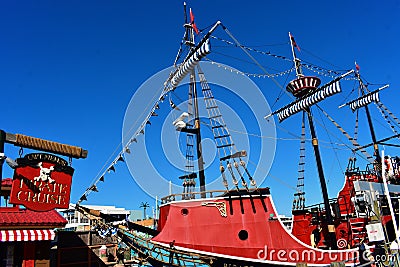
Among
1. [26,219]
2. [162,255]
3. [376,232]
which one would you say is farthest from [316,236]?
[26,219]

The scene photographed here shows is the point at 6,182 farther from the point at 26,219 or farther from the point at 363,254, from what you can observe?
the point at 363,254

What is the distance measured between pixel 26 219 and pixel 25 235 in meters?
0.61

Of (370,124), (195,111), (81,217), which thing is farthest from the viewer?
(370,124)

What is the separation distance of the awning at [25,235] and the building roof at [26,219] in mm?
187

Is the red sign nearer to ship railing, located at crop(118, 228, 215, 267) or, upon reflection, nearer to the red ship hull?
ship railing, located at crop(118, 228, 215, 267)

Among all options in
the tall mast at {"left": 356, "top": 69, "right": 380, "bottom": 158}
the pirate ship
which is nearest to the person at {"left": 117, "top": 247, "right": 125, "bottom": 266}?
the pirate ship

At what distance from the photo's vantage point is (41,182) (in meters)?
8.12

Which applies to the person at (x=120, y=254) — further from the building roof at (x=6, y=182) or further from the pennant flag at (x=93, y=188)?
the building roof at (x=6, y=182)

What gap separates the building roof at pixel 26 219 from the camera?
417 inches

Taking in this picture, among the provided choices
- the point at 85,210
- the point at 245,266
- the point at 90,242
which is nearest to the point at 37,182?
the point at 85,210

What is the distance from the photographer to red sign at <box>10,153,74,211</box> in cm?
769

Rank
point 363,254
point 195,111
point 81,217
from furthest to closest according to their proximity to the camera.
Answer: point 81,217 < point 195,111 < point 363,254

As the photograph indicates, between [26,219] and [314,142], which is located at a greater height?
[314,142]

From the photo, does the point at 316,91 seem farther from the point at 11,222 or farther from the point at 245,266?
the point at 11,222
